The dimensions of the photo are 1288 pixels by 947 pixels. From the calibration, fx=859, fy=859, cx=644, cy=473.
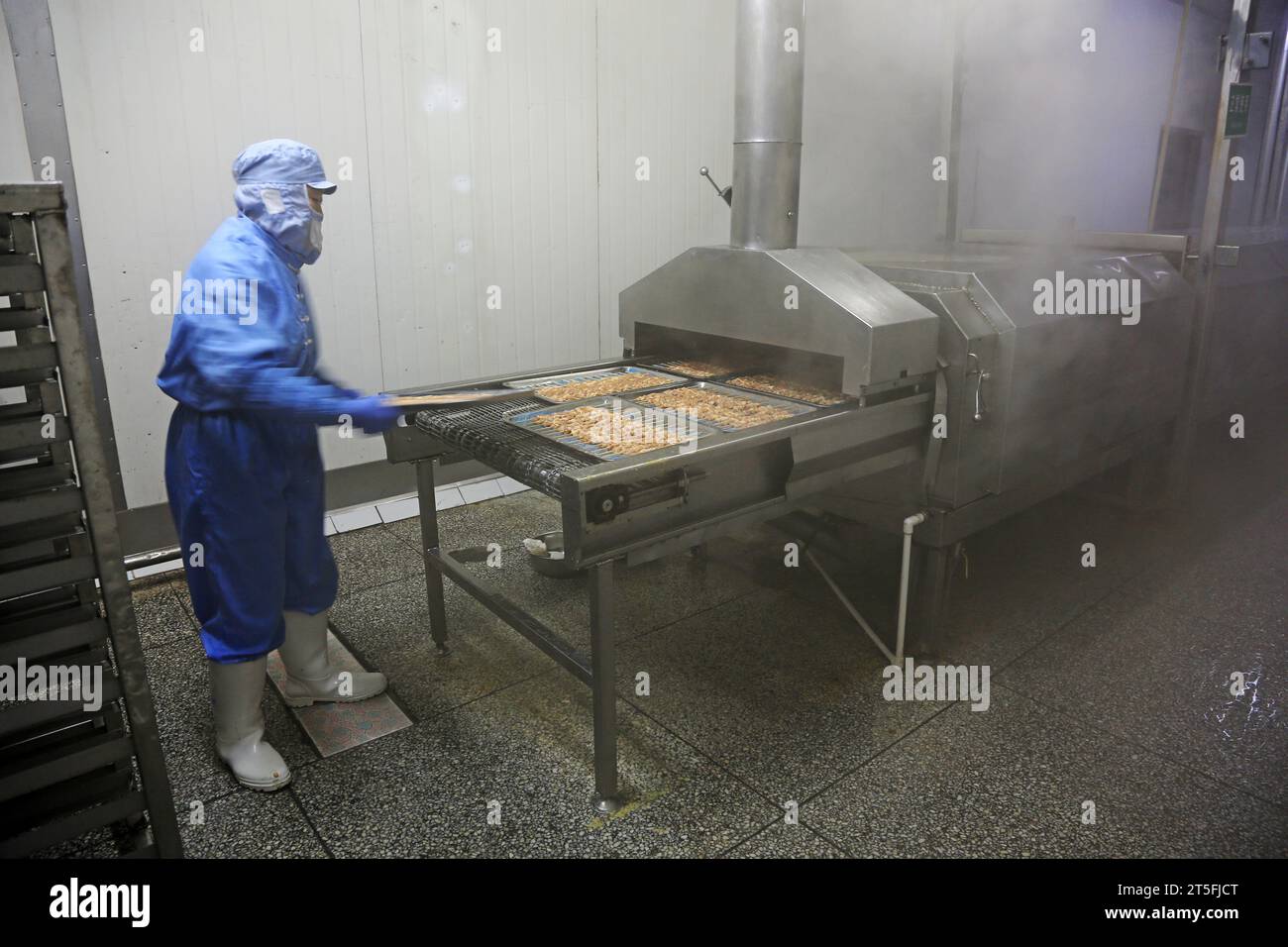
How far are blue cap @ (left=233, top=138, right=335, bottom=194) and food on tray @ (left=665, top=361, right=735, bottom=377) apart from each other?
1264 mm

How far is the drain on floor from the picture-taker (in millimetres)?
2459

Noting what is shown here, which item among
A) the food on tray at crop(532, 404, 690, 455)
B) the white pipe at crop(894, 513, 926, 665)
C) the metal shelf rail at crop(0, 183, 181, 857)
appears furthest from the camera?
the white pipe at crop(894, 513, 926, 665)

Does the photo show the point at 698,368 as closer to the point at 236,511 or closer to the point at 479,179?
the point at 236,511

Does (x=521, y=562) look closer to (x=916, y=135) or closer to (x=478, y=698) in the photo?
(x=478, y=698)

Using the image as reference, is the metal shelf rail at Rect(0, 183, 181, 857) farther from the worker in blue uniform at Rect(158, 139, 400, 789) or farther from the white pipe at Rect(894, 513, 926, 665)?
the white pipe at Rect(894, 513, 926, 665)

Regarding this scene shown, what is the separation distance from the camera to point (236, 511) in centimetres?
214

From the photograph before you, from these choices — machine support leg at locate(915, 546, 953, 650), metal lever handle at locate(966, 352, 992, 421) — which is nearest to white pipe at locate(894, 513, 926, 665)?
machine support leg at locate(915, 546, 953, 650)

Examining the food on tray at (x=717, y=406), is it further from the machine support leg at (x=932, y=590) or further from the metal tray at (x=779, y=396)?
the machine support leg at (x=932, y=590)

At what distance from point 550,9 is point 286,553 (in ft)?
9.62

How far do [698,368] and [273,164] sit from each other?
1.40 m

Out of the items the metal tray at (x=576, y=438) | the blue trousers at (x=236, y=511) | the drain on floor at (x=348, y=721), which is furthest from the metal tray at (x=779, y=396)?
the drain on floor at (x=348, y=721)

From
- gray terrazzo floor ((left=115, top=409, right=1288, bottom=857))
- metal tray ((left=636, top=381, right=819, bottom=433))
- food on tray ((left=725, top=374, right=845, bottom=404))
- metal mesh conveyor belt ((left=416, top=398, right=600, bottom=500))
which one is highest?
food on tray ((left=725, top=374, right=845, bottom=404))

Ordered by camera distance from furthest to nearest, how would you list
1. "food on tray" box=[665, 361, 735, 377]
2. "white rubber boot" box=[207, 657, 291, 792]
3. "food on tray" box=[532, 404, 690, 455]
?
1. "food on tray" box=[665, 361, 735, 377]
2. "white rubber boot" box=[207, 657, 291, 792]
3. "food on tray" box=[532, 404, 690, 455]

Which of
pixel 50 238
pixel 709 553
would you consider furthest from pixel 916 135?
pixel 50 238
